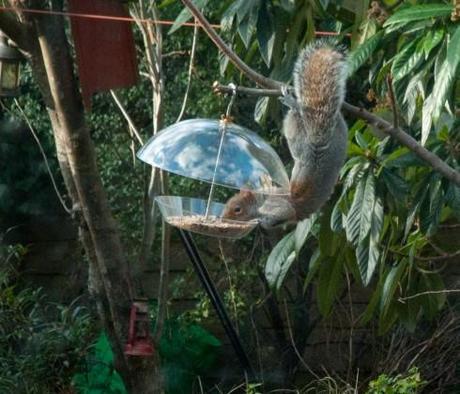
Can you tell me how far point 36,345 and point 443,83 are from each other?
11.2 ft

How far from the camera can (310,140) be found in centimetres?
270

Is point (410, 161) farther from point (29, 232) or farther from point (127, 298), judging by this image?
point (29, 232)

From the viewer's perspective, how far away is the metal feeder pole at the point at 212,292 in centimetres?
462

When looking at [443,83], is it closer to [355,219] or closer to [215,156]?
[215,156]

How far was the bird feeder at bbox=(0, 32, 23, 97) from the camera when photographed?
3658 millimetres

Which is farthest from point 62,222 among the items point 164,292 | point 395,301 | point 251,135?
point 251,135

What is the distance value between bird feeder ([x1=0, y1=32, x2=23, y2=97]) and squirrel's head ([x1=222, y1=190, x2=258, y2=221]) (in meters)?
1.32

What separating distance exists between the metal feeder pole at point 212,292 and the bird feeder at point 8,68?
103cm

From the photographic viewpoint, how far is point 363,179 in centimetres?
304

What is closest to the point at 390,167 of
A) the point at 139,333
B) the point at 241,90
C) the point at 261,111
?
the point at 261,111

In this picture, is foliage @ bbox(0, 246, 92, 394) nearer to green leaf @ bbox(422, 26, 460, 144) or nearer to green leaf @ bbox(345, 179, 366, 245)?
green leaf @ bbox(345, 179, 366, 245)

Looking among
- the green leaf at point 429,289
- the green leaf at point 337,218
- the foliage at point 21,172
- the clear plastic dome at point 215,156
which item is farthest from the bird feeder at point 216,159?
the foliage at point 21,172

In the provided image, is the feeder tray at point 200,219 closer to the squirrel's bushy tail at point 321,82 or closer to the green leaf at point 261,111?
the squirrel's bushy tail at point 321,82

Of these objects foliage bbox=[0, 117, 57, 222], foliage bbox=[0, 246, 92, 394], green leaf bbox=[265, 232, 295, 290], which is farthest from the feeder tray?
foliage bbox=[0, 117, 57, 222]
